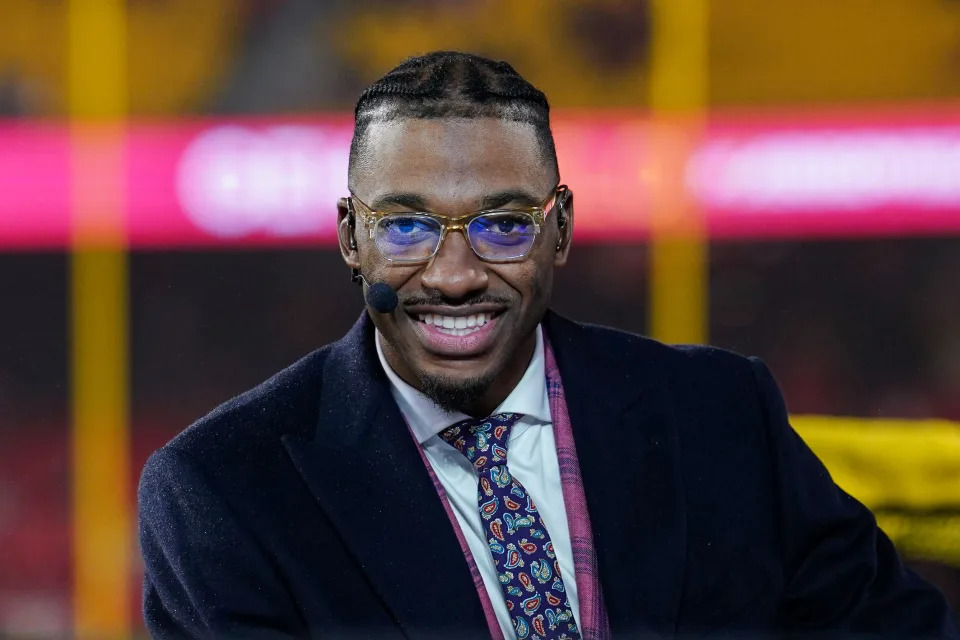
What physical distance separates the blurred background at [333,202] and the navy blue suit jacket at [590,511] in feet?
7.58

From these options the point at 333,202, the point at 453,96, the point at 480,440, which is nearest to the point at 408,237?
the point at 453,96

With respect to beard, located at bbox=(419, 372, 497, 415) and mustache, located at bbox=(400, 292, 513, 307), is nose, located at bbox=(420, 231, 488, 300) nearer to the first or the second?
mustache, located at bbox=(400, 292, 513, 307)

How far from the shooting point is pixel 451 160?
2.06 m

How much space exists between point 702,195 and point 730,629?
266cm

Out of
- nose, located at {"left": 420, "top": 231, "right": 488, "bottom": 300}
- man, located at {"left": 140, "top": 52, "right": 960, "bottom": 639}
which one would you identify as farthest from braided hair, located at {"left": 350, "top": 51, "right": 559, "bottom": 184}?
nose, located at {"left": 420, "top": 231, "right": 488, "bottom": 300}

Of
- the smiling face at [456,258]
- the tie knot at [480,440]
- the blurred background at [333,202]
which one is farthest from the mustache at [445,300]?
the blurred background at [333,202]

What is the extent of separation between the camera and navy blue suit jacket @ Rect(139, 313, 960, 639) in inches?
80.3

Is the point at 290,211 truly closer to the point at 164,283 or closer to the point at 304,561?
the point at 164,283

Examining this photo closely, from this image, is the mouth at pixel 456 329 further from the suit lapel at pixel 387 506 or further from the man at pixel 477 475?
the suit lapel at pixel 387 506

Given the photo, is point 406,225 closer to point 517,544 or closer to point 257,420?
point 257,420

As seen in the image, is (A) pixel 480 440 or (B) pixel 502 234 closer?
(B) pixel 502 234

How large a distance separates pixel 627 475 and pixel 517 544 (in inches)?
9.3

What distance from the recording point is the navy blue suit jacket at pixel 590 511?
204 cm

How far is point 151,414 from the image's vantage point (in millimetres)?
4723
